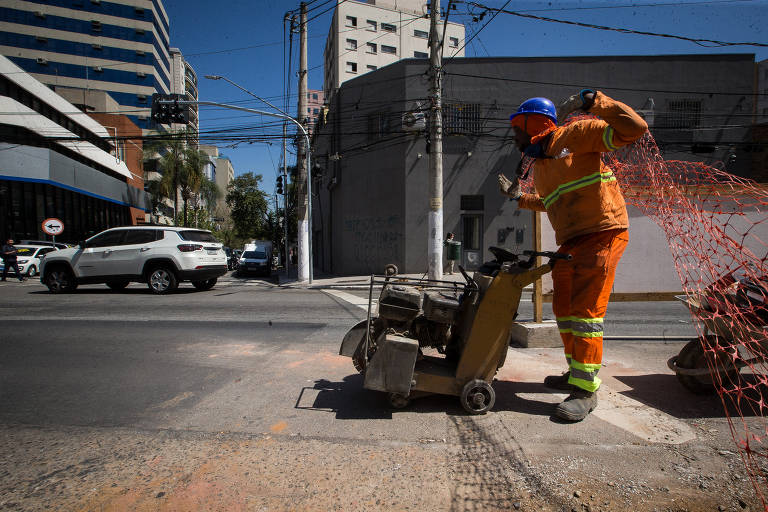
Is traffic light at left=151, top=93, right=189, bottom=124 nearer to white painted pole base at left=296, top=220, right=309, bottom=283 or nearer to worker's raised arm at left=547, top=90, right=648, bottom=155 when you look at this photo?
white painted pole base at left=296, top=220, right=309, bottom=283

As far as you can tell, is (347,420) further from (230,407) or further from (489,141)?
(489,141)

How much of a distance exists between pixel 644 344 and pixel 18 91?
1269 inches

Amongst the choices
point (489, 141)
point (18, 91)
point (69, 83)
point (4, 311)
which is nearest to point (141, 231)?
point (4, 311)

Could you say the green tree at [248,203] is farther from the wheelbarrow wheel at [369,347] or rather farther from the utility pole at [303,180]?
the wheelbarrow wheel at [369,347]

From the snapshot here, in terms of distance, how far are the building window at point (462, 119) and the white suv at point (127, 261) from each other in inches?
466

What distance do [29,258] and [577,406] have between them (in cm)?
2298

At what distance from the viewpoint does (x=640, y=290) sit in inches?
203

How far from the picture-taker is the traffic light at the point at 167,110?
13.8 metres

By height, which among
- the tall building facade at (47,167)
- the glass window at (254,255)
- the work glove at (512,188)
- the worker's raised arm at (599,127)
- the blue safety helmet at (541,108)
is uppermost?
the tall building facade at (47,167)

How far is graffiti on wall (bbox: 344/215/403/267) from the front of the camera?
18.0 meters

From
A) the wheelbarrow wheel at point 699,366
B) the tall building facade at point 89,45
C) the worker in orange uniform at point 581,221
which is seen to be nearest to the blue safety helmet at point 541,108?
the worker in orange uniform at point 581,221

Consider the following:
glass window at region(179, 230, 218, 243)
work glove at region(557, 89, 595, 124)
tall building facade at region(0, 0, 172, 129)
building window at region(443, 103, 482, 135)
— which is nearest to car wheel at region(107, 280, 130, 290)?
glass window at region(179, 230, 218, 243)

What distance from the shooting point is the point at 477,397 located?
9.36 ft

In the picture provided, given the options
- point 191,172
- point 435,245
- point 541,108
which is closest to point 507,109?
point 435,245
